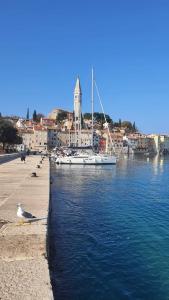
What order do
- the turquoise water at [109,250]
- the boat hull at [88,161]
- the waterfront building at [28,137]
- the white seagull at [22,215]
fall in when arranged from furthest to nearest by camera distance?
1. the waterfront building at [28,137]
2. the boat hull at [88,161]
3. the white seagull at [22,215]
4. the turquoise water at [109,250]

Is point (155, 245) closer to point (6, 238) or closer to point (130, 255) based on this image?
point (130, 255)

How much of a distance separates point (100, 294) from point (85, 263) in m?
2.40

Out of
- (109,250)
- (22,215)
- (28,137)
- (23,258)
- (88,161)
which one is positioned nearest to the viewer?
(23,258)

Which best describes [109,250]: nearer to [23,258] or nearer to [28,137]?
[23,258]

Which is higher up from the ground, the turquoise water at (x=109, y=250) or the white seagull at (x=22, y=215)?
the white seagull at (x=22, y=215)

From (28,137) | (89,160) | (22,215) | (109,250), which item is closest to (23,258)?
(22,215)

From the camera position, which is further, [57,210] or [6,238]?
[57,210]

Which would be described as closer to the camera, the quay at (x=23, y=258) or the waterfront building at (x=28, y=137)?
the quay at (x=23, y=258)

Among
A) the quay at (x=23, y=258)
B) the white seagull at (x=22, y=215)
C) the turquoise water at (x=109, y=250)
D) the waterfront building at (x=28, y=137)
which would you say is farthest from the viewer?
the waterfront building at (x=28, y=137)

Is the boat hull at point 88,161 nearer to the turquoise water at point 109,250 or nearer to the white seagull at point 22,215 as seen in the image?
the turquoise water at point 109,250

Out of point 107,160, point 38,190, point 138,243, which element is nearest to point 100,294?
point 138,243

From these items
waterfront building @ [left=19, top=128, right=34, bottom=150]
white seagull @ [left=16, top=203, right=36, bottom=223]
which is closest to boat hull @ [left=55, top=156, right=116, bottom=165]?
white seagull @ [left=16, top=203, right=36, bottom=223]

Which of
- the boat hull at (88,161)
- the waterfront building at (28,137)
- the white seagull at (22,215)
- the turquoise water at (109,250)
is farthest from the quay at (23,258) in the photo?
the waterfront building at (28,137)

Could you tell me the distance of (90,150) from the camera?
7875cm
